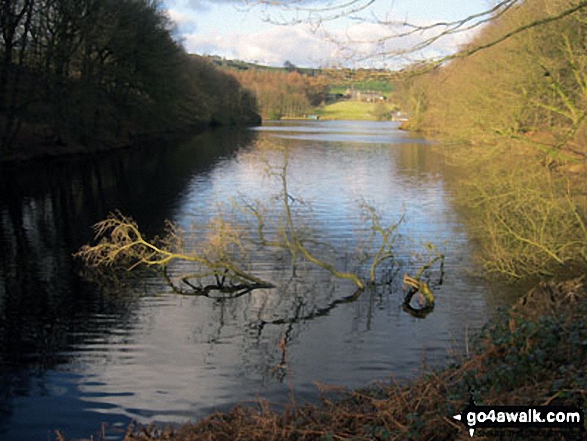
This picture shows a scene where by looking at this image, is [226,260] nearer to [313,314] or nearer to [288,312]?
[288,312]

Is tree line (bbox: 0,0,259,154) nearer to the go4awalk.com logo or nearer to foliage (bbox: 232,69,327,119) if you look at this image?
the go4awalk.com logo

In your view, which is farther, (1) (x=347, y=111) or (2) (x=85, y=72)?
(1) (x=347, y=111)

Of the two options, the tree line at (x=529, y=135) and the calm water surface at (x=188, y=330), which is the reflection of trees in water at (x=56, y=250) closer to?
the calm water surface at (x=188, y=330)

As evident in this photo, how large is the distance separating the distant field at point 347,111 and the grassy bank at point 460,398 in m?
136

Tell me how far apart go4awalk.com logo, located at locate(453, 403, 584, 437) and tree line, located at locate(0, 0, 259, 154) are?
3359 cm

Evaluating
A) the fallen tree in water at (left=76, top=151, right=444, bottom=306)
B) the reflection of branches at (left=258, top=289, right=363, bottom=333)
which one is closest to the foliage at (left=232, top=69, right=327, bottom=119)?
the fallen tree in water at (left=76, top=151, right=444, bottom=306)

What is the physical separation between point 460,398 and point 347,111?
15616cm

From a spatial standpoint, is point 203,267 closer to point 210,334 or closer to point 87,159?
point 210,334

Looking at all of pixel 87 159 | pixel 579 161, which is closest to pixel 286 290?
pixel 579 161

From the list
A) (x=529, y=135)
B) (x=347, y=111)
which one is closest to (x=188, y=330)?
(x=529, y=135)

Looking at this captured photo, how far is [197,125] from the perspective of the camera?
83812mm

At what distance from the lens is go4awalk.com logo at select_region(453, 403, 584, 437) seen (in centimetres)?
473

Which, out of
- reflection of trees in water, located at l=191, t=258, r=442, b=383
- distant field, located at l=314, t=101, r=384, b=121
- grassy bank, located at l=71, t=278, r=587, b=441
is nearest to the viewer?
grassy bank, located at l=71, t=278, r=587, b=441

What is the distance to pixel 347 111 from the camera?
521ft
